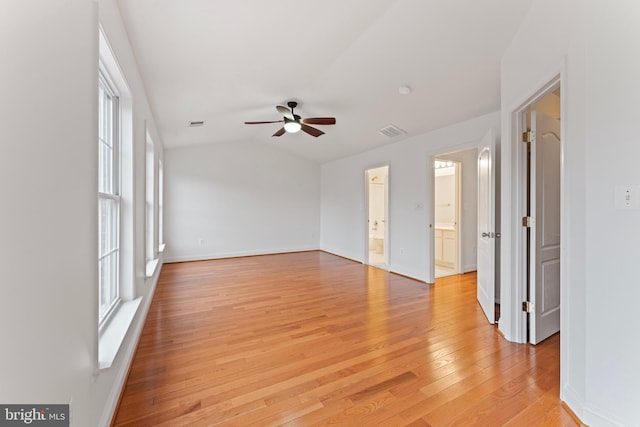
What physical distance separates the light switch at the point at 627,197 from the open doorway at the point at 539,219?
1.02 metres

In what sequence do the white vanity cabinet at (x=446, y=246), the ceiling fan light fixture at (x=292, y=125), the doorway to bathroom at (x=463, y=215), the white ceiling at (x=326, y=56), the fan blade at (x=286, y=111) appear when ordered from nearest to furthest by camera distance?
1. the white ceiling at (x=326, y=56)
2. the fan blade at (x=286, y=111)
3. the ceiling fan light fixture at (x=292, y=125)
4. the doorway to bathroom at (x=463, y=215)
5. the white vanity cabinet at (x=446, y=246)

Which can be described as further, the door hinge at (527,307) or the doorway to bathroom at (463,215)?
the doorway to bathroom at (463,215)

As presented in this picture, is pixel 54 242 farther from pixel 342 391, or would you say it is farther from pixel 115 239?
pixel 342 391

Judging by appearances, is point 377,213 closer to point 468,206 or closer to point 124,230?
point 468,206

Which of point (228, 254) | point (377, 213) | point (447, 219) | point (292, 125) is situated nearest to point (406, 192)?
point (447, 219)

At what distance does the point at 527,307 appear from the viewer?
246 cm

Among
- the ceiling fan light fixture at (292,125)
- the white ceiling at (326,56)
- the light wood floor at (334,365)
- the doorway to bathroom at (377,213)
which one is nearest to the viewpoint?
the light wood floor at (334,365)

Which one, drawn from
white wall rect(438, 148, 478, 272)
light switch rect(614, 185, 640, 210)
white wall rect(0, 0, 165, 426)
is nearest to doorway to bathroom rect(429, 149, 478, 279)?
white wall rect(438, 148, 478, 272)

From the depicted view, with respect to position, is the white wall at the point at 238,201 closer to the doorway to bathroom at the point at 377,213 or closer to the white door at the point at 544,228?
the doorway to bathroom at the point at 377,213

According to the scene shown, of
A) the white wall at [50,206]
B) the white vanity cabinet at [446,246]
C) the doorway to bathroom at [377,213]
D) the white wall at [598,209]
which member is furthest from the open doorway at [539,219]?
the doorway to bathroom at [377,213]

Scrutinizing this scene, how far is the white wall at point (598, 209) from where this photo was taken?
139cm

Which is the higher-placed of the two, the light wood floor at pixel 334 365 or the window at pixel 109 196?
the window at pixel 109 196

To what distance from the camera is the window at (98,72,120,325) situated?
1927mm

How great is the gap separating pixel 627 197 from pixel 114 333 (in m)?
3.02
